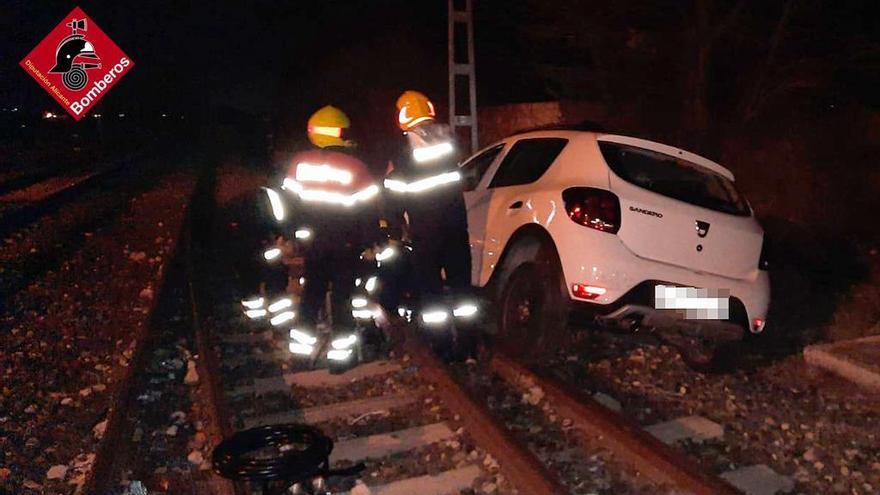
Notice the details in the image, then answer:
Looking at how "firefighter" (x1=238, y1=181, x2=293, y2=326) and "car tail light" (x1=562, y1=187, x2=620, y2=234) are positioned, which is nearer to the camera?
"car tail light" (x1=562, y1=187, x2=620, y2=234)

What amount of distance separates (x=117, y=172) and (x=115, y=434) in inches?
895

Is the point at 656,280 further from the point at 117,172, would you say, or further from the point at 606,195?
the point at 117,172

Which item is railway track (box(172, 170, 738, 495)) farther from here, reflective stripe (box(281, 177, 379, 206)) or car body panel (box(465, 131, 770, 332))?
reflective stripe (box(281, 177, 379, 206))

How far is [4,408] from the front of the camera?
5461 mm

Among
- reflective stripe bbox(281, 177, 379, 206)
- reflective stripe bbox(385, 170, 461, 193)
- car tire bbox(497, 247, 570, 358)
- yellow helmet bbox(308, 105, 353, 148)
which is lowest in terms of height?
car tire bbox(497, 247, 570, 358)

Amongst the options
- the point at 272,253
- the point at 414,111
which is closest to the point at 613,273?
the point at 414,111

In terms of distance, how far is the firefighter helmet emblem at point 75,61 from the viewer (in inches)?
1069

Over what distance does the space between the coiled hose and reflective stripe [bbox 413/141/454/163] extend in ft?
7.83

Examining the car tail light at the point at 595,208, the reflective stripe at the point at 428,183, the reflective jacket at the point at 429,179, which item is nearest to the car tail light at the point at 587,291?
the car tail light at the point at 595,208

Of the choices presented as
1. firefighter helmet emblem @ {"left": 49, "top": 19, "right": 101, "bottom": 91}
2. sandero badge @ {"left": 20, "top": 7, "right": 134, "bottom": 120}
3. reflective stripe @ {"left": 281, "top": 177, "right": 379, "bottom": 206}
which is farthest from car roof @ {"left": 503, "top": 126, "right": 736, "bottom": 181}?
firefighter helmet emblem @ {"left": 49, "top": 19, "right": 101, "bottom": 91}

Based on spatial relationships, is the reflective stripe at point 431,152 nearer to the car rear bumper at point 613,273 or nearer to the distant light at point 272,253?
the car rear bumper at point 613,273

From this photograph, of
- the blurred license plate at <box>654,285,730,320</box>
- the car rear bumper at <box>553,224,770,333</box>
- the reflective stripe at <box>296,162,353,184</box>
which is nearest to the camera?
the car rear bumper at <box>553,224,770,333</box>

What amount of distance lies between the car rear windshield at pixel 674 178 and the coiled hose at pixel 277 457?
2.69m

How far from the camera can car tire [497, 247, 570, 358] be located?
17.8ft
